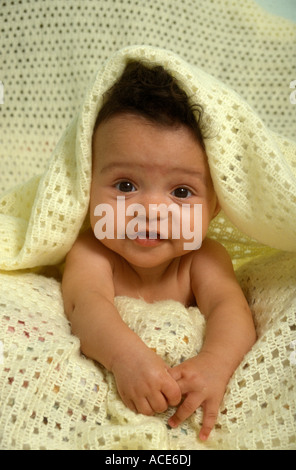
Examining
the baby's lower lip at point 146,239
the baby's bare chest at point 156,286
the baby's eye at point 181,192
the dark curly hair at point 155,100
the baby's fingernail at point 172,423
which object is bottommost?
the baby's bare chest at point 156,286

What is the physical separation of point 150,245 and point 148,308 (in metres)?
0.11

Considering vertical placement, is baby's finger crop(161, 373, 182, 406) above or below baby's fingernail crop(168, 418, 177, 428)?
above

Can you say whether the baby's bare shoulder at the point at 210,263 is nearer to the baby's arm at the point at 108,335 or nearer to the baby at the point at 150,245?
the baby at the point at 150,245

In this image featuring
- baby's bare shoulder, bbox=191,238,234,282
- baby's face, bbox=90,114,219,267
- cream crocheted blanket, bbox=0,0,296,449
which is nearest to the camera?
cream crocheted blanket, bbox=0,0,296,449

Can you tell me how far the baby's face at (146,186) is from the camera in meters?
0.93

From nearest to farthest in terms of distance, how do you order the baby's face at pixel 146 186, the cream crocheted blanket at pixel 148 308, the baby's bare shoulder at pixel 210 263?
the cream crocheted blanket at pixel 148 308 → the baby's face at pixel 146 186 → the baby's bare shoulder at pixel 210 263

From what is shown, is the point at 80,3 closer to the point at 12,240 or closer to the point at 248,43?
the point at 248,43

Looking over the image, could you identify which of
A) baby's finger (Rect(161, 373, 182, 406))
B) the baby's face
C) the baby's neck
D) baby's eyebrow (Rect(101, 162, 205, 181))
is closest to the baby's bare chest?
the baby's neck

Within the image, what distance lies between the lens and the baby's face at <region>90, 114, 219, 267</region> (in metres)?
0.93

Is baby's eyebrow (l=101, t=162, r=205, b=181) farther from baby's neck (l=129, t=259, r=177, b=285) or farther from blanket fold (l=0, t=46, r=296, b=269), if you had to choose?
baby's neck (l=129, t=259, r=177, b=285)

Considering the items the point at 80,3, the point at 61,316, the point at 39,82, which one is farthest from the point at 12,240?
the point at 80,3

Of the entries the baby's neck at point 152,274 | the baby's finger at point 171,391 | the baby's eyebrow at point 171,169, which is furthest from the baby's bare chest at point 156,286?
the baby's finger at point 171,391

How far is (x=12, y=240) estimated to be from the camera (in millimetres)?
1083

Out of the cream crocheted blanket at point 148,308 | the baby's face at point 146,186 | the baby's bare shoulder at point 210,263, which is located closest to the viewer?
the cream crocheted blanket at point 148,308
